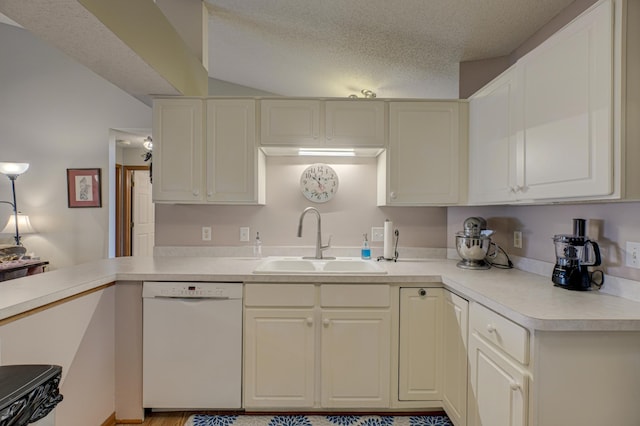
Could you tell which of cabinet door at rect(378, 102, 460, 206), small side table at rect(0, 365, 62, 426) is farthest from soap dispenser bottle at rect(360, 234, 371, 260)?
small side table at rect(0, 365, 62, 426)

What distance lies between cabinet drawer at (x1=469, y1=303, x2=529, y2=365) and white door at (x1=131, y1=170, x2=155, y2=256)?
5183mm

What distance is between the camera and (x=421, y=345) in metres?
1.83

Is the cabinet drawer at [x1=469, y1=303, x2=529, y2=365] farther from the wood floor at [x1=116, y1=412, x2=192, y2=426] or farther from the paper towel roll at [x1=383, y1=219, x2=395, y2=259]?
the wood floor at [x1=116, y1=412, x2=192, y2=426]

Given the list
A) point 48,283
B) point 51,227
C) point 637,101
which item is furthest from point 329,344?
point 51,227

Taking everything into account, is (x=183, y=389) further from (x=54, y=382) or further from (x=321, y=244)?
(x=321, y=244)

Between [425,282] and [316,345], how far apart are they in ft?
2.41

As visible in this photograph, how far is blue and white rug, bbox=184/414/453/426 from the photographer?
1.82 meters

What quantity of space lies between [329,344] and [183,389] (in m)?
0.89

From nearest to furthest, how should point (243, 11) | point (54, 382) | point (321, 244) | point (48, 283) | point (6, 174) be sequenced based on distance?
point (54, 382) → point (48, 283) → point (243, 11) → point (321, 244) → point (6, 174)

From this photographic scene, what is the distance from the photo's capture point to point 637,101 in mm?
1102

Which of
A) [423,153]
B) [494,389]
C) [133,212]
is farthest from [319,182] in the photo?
[133,212]

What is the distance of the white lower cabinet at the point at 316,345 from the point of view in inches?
71.8

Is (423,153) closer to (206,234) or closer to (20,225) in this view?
(206,234)

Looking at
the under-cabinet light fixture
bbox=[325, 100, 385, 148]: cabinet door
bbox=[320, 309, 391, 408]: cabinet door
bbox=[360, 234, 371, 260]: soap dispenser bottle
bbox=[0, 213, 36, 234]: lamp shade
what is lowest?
bbox=[320, 309, 391, 408]: cabinet door
